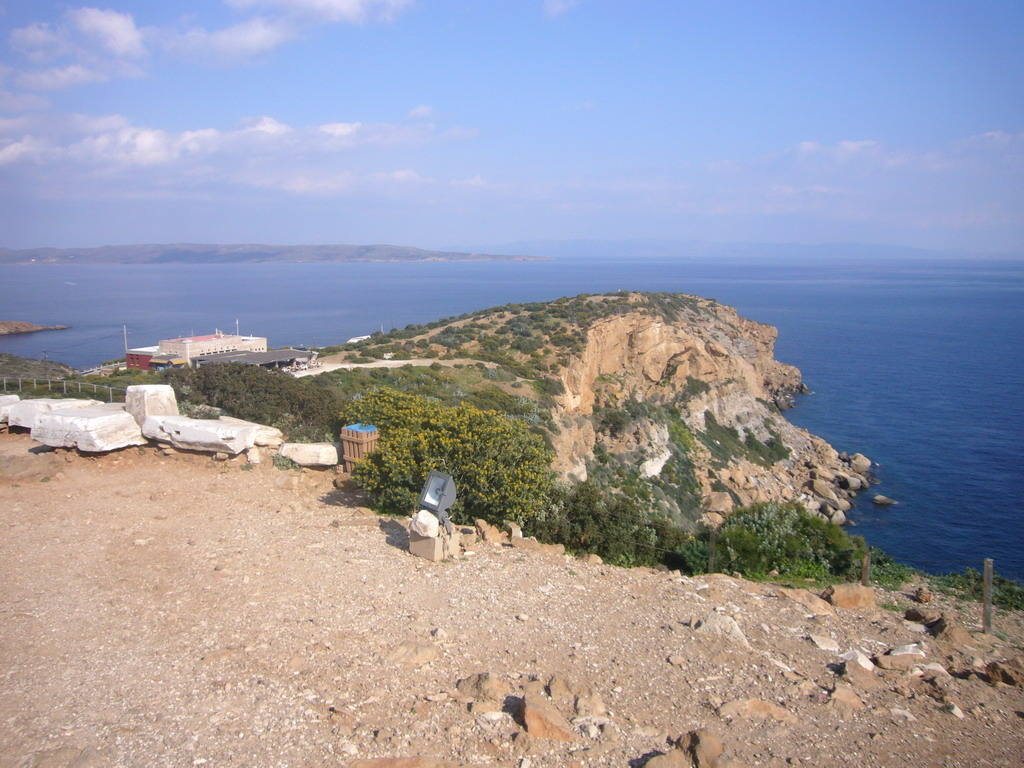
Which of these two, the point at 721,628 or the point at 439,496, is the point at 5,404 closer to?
the point at 439,496

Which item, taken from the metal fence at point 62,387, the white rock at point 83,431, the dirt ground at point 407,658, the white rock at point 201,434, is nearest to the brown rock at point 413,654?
the dirt ground at point 407,658

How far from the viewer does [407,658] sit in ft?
20.3

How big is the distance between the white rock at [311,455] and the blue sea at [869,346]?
22645 millimetres

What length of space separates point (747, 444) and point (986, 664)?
110ft

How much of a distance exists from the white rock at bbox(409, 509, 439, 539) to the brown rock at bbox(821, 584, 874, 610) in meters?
5.02

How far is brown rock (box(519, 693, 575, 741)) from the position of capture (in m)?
5.04

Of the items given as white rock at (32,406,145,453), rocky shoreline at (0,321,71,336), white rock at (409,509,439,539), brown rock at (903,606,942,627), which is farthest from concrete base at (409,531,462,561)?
rocky shoreline at (0,321,71,336)

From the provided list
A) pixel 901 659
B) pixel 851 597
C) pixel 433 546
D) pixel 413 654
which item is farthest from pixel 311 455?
pixel 901 659

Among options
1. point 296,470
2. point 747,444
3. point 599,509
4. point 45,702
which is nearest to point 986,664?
point 599,509

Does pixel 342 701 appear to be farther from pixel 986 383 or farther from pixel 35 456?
pixel 986 383

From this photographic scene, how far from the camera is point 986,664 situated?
22.1 ft

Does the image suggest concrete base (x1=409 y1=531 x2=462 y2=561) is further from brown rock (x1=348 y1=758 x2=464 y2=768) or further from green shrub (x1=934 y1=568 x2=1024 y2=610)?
green shrub (x1=934 y1=568 x2=1024 y2=610)

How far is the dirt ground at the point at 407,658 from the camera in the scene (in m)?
5.04

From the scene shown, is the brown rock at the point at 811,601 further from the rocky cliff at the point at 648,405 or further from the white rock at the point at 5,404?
the white rock at the point at 5,404
